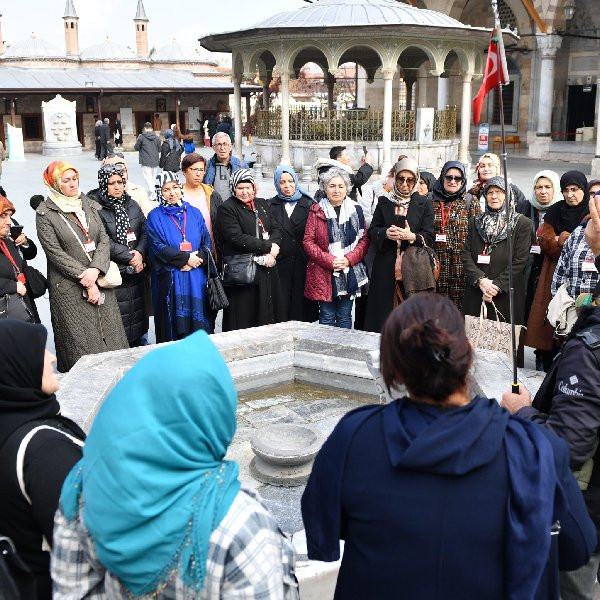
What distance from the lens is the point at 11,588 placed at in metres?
1.78

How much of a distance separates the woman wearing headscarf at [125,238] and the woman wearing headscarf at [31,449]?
3.44m

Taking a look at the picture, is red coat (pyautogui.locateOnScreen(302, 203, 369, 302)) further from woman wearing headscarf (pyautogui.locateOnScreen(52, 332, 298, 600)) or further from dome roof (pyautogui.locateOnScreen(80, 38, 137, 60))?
Result: dome roof (pyautogui.locateOnScreen(80, 38, 137, 60))

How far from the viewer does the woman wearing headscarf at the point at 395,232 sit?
5.24 m

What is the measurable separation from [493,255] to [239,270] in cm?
193

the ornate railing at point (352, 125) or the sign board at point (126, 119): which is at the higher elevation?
the sign board at point (126, 119)

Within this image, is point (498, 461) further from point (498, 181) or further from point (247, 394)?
point (498, 181)

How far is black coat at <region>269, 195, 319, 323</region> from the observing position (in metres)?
5.73

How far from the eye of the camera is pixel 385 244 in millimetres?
5383

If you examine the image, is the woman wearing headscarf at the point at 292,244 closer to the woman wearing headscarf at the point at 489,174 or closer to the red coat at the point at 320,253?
the red coat at the point at 320,253

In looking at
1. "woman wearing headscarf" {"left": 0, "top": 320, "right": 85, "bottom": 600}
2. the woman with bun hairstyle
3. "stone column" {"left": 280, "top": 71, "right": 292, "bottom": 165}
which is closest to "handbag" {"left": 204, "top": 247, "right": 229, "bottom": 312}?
"woman wearing headscarf" {"left": 0, "top": 320, "right": 85, "bottom": 600}

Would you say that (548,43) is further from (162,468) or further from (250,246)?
(162,468)

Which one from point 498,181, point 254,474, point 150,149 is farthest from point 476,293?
point 150,149

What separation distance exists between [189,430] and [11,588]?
84 cm

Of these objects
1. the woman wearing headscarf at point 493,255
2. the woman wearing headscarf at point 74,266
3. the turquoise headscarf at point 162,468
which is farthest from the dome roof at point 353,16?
the turquoise headscarf at point 162,468
